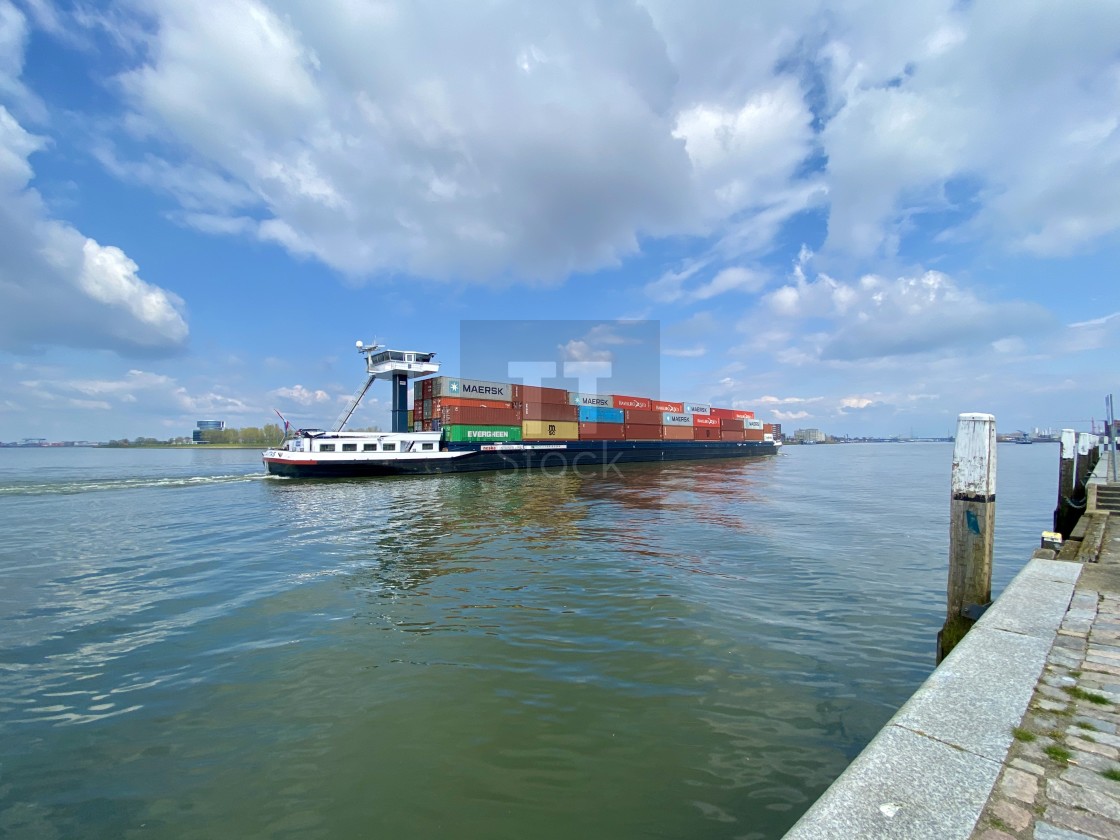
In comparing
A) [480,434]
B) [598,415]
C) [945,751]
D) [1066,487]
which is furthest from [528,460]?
[945,751]

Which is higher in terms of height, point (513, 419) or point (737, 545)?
point (513, 419)

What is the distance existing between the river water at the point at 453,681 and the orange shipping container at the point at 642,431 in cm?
3801

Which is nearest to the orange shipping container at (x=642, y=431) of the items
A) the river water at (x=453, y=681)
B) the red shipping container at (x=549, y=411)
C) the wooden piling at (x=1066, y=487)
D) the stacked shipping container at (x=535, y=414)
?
the stacked shipping container at (x=535, y=414)

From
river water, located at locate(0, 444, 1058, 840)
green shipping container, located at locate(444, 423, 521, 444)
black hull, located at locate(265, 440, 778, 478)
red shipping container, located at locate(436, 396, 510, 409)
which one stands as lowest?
river water, located at locate(0, 444, 1058, 840)

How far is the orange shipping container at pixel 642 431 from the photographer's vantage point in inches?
2009

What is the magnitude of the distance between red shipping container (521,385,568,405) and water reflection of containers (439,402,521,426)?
1.91m

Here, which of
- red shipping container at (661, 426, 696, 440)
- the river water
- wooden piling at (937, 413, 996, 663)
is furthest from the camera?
red shipping container at (661, 426, 696, 440)

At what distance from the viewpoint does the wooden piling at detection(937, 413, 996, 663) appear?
527 centimetres

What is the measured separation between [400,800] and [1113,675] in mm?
5148

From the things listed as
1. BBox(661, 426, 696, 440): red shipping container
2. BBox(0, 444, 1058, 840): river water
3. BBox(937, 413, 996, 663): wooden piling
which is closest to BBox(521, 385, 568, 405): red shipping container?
BBox(661, 426, 696, 440): red shipping container

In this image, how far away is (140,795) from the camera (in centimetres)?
393

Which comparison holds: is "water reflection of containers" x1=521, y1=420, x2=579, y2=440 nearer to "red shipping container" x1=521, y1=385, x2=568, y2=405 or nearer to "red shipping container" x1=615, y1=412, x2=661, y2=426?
"red shipping container" x1=521, y1=385, x2=568, y2=405

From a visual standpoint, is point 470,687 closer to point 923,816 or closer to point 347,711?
point 347,711

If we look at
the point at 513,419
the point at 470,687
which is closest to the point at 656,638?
the point at 470,687
